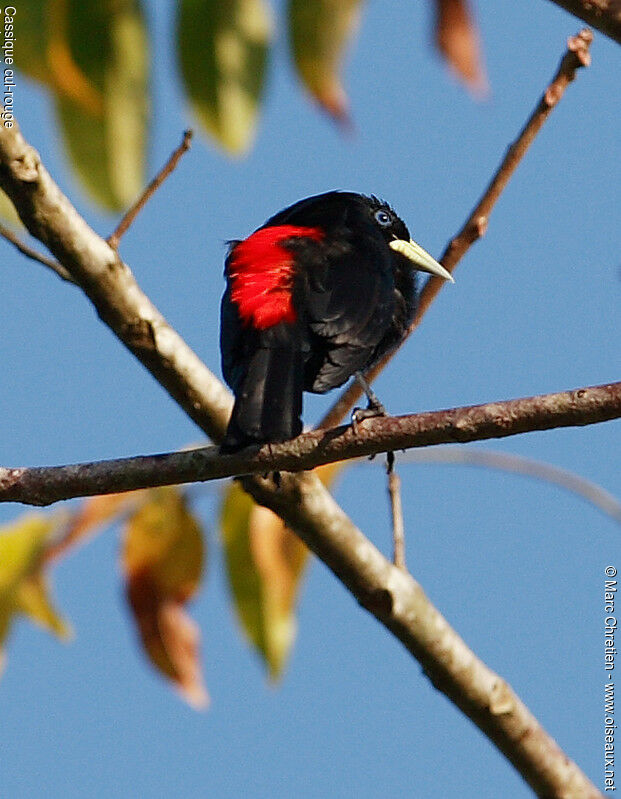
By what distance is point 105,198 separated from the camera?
2752mm

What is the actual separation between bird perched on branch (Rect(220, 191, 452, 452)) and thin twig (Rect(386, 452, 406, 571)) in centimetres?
17

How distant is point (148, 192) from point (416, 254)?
5.62ft

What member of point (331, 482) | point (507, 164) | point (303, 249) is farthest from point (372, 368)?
point (507, 164)

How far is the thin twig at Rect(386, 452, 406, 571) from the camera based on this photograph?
10.4 feet

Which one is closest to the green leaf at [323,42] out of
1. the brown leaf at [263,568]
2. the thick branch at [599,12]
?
the thick branch at [599,12]

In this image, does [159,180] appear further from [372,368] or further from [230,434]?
[372,368]

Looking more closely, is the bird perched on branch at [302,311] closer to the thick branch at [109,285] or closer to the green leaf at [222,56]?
the thick branch at [109,285]

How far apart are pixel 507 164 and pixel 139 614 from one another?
1510mm

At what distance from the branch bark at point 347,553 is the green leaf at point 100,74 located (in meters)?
0.14

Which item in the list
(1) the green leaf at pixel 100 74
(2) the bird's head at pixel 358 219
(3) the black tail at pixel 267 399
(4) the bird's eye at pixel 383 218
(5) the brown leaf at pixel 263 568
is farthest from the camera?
(4) the bird's eye at pixel 383 218

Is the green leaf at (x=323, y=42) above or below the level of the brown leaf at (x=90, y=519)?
above

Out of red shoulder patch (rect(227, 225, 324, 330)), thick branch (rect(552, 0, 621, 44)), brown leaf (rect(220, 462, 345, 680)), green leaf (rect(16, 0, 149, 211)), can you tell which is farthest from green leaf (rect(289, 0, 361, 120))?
brown leaf (rect(220, 462, 345, 680))

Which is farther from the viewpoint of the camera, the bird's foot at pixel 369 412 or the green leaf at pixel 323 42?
the bird's foot at pixel 369 412

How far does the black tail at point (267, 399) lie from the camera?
2.52 meters
